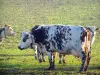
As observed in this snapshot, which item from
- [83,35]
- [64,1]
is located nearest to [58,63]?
[83,35]

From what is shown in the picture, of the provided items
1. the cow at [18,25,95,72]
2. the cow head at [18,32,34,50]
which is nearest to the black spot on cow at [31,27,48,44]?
the cow at [18,25,95,72]

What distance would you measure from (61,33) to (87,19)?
22.8 m

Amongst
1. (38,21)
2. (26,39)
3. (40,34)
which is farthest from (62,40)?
(38,21)

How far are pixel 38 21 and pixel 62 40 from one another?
22.4 m

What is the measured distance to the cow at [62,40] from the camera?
14109 millimetres

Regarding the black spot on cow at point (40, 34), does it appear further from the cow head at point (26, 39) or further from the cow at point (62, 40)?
the cow head at point (26, 39)

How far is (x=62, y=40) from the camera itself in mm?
14539

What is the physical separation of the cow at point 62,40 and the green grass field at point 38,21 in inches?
28.6

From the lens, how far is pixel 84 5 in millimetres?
43969

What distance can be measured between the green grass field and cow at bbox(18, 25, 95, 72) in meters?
0.73

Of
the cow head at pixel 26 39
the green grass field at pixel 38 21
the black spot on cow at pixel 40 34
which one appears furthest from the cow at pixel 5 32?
the black spot on cow at pixel 40 34

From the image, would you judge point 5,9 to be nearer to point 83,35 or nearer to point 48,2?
point 48,2

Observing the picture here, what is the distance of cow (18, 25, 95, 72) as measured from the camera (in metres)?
14.1

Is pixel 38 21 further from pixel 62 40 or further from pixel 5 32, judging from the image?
pixel 62 40
